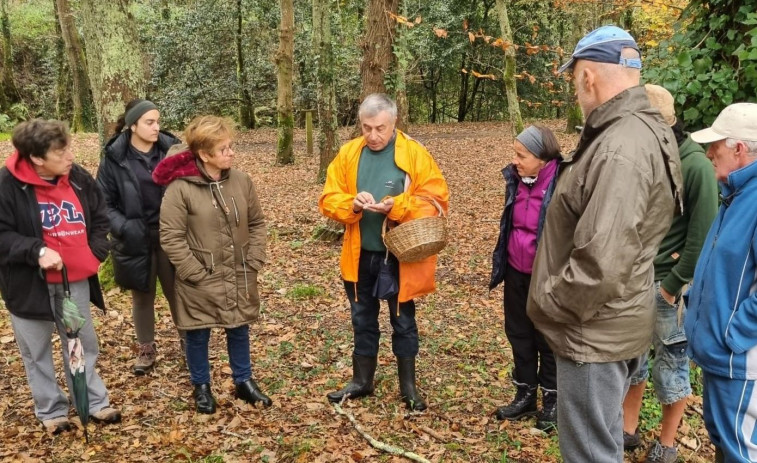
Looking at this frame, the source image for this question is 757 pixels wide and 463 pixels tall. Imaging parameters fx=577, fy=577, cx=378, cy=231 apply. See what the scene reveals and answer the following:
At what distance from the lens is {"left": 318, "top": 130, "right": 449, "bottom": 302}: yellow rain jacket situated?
13.4ft

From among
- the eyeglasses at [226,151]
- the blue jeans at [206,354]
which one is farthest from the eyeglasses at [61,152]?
the blue jeans at [206,354]

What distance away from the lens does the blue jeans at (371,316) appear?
168 inches

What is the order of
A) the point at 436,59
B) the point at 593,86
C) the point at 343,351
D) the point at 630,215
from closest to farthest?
the point at 630,215, the point at 593,86, the point at 343,351, the point at 436,59

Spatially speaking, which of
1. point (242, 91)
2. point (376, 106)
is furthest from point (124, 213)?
point (242, 91)

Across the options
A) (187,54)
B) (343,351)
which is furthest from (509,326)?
(187,54)

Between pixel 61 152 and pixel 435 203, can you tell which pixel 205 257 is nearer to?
pixel 61 152

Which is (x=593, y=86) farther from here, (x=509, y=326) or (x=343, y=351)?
(x=343, y=351)

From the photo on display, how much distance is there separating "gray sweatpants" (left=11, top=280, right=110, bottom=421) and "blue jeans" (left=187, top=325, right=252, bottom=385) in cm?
64

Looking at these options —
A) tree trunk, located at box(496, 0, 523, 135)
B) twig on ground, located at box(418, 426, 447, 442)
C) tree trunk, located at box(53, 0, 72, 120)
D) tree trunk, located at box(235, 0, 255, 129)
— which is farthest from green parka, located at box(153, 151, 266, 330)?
tree trunk, located at box(53, 0, 72, 120)

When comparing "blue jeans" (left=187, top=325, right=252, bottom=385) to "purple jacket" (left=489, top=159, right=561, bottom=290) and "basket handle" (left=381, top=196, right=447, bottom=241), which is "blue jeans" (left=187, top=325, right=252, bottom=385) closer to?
"basket handle" (left=381, top=196, right=447, bottom=241)

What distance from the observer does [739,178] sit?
8.74 ft

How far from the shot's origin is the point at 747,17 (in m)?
4.31

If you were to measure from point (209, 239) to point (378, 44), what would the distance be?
4.39m

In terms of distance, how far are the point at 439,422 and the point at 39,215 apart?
310 centimetres
